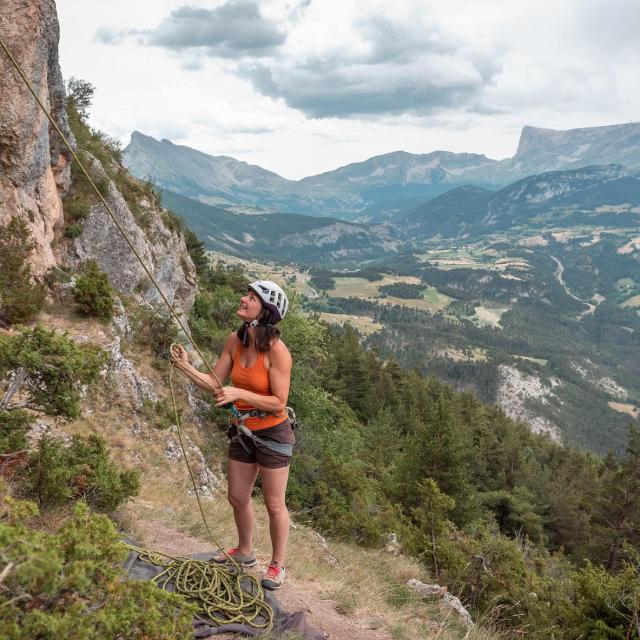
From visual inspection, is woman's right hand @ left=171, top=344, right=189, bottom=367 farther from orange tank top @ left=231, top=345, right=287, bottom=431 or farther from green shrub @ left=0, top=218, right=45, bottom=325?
green shrub @ left=0, top=218, right=45, bottom=325

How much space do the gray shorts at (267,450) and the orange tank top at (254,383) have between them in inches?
3.4

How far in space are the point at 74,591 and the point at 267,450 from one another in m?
2.94

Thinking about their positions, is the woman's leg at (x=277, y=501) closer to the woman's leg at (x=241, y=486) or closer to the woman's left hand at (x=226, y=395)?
the woman's leg at (x=241, y=486)

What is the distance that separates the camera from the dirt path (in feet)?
19.7

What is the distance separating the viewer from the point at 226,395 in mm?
5109

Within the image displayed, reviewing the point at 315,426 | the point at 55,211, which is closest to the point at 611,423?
the point at 315,426

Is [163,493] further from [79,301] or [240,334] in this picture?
[79,301]

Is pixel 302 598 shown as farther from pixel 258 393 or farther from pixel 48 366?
pixel 48 366

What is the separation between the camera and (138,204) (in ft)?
101

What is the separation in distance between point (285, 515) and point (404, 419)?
5689 centimetres

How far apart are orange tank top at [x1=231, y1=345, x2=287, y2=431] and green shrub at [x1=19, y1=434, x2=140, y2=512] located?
2.68 meters

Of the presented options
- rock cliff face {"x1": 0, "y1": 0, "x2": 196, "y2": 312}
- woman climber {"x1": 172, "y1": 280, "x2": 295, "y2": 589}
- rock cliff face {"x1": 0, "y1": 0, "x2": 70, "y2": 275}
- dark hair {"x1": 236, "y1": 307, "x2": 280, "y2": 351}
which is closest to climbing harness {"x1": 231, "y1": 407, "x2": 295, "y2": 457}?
woman climber {"x1": 172, "y1": 280, "x2": 295, "y2": 589}

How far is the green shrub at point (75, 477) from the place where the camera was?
6195 mm

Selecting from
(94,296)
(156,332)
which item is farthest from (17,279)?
(156,332)
